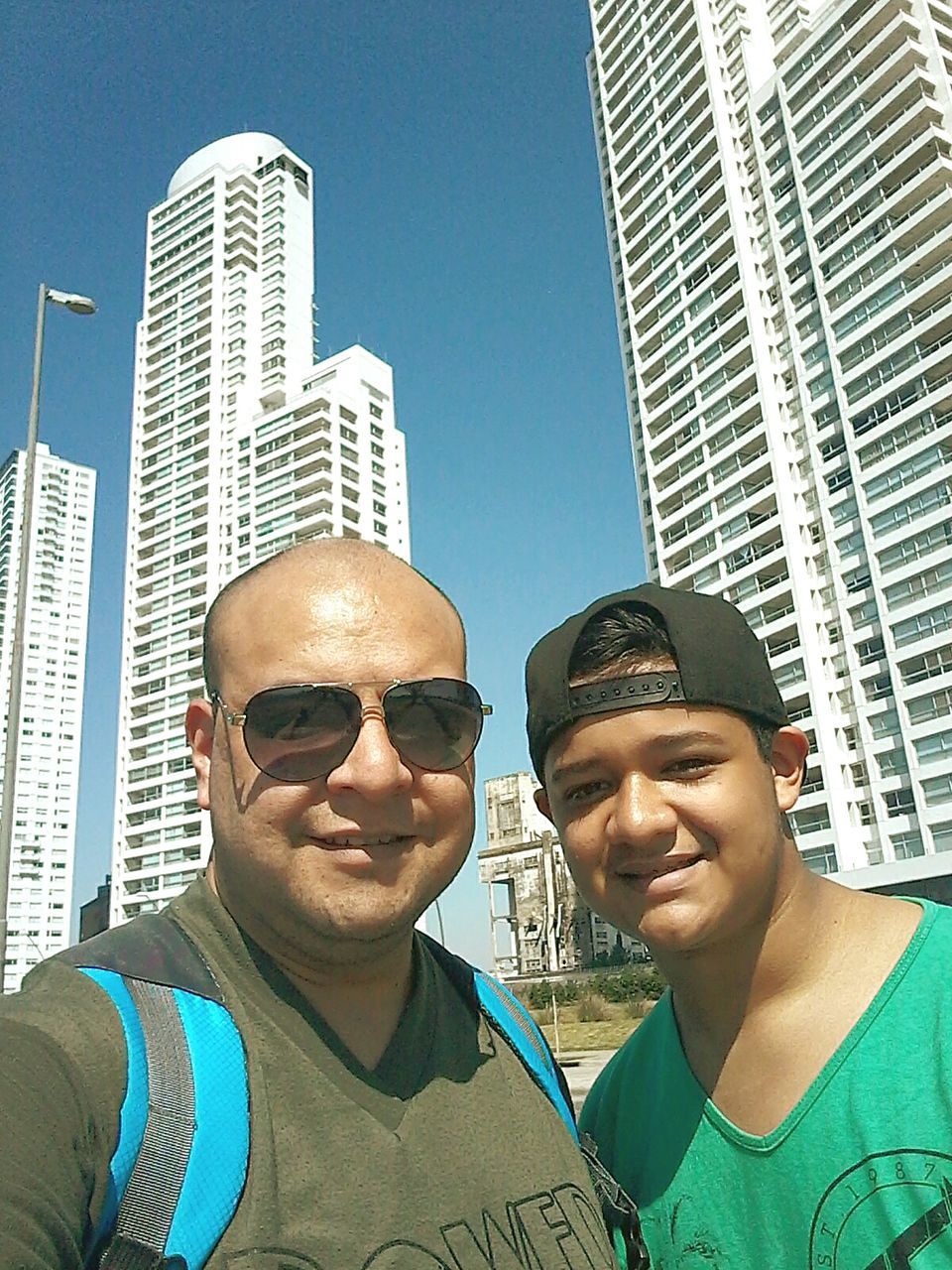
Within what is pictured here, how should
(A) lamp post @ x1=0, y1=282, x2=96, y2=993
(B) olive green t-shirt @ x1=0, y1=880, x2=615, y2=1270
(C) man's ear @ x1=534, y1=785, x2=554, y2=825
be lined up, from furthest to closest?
(A) lamp post @ x1=0, y1=282, x2=96, y2=993
(C) man's ear @ x1=534, y1=785, x2=554, y2=825
(B) olive green t-shirt @ x1=0, y1=880, x2=615, y2=1270

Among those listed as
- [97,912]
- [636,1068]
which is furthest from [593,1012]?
[97,912]

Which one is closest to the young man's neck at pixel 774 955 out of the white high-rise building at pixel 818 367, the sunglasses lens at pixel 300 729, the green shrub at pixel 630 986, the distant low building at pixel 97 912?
the sunglasses lens at pixel 300 729

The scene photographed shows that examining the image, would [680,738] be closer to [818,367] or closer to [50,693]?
[818,367]

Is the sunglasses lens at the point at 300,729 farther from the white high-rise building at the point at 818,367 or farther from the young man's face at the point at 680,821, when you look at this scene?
the white high-rise building at the point at 818,367

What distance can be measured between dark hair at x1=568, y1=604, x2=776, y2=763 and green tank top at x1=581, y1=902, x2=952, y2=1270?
0.49 meters

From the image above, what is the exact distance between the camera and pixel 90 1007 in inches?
48.3

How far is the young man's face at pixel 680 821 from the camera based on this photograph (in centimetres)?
166

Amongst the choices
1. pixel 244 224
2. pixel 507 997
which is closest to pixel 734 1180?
pixel 507 997

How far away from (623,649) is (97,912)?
87648 mm

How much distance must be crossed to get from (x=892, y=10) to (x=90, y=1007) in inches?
2422

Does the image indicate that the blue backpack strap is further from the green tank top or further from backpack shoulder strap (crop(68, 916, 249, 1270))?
backpack shoulder strap (crop(68, 916, 249, 1270))

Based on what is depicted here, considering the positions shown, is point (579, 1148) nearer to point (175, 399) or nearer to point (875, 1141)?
point (875, 1141)

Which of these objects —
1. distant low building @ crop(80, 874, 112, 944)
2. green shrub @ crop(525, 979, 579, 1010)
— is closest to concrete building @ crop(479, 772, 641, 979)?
green shrub @ crop(525, 979, 579, 1010)

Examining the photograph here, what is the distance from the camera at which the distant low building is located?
7631cm
